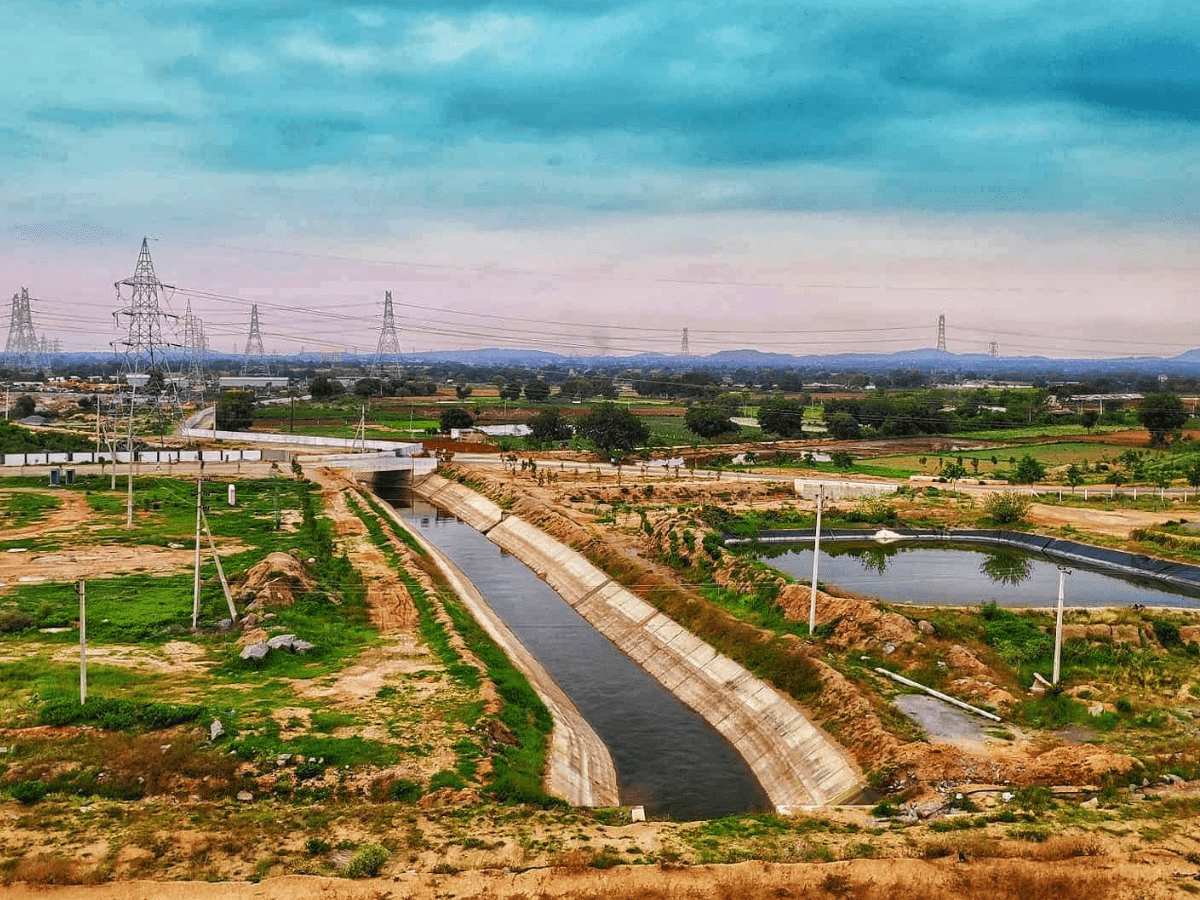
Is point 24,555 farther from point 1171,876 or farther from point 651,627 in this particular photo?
Answer: point 1171,876

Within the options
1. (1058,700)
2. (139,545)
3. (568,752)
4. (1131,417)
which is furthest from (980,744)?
(1131,417)

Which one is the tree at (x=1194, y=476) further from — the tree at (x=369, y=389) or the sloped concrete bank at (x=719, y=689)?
the tree at (x=369, y=389)

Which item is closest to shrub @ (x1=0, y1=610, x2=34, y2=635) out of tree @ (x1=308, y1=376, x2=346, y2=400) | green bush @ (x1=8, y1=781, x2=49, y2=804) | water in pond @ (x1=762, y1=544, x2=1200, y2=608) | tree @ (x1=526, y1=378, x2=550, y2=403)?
green bush @ (x1=8, y1=781, x2=49, y2=804)

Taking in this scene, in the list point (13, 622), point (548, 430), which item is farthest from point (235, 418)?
point (13, 622)

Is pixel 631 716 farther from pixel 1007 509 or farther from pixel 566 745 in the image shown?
pixel 1007 509

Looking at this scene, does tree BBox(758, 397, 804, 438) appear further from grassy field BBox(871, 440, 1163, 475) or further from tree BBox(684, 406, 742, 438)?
grassy field BBox(871, 440, 1163, 475)

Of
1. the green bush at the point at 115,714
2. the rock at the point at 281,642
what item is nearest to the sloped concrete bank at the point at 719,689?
the rock at the point at 281,642
